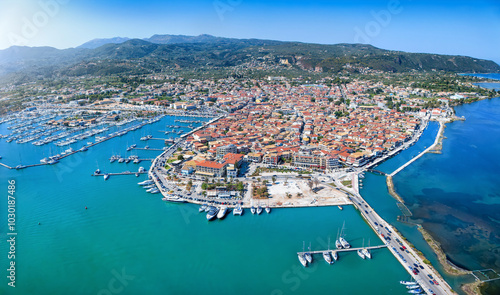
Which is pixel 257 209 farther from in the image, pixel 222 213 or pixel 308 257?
pixel 308 257

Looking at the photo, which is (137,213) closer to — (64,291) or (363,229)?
(64,291)

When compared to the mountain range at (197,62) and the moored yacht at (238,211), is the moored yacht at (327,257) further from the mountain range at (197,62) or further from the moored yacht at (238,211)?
the mountain range at (197,62)

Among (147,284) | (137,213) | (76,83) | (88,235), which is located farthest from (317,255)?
(76,83)

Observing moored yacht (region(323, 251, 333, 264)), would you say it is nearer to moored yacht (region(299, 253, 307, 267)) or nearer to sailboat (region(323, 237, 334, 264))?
sailboat (region(323, 237, 334, 264))

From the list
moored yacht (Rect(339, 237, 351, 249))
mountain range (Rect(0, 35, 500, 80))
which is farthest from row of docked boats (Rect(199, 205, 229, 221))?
mountain range (Rect(0, 35, 500, 80))

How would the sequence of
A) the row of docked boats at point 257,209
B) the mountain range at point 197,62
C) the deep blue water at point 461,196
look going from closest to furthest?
the deep blue water at point 461,196, the row of docked boats at point 257,209, the mountain range at point 197,62

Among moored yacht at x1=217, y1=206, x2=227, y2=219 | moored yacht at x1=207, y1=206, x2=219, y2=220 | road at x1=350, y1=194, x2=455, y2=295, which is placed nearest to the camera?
road at x1=350, y1=194, x2=455, y2=295

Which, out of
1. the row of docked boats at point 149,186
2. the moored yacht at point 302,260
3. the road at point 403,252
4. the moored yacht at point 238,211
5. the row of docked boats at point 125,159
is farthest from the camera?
the row of docked boats at point 125,159

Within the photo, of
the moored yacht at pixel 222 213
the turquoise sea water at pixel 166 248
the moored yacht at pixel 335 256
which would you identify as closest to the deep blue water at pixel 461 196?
A: the turquoise sea water at pixel 166 248

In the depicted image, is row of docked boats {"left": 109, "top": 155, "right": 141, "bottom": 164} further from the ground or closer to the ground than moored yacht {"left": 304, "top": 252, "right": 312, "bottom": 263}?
further from the ground
